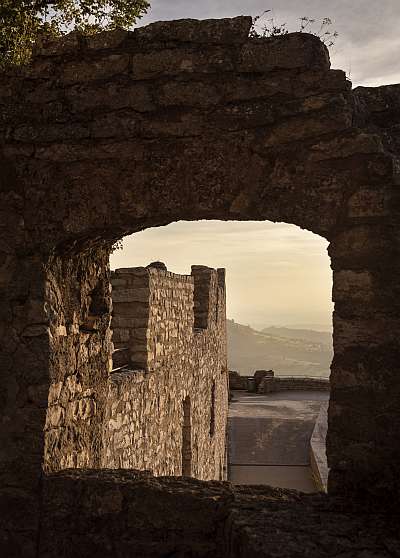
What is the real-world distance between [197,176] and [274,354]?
11331 cm

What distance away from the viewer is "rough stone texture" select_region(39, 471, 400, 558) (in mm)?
2777

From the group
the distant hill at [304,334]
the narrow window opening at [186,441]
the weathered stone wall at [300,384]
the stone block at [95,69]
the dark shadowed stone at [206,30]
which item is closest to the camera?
the dark shadowed stone at [206,30]

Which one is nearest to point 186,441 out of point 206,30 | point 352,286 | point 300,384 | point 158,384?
point 158,384

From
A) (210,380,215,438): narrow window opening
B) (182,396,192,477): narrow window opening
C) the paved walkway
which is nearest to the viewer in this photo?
(182,396,192,477): narrow window opening

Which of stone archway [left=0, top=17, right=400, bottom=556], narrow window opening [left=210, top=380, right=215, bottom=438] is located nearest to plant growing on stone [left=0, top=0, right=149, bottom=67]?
stone archway [left=0, top=17, right=400, bottom=556]

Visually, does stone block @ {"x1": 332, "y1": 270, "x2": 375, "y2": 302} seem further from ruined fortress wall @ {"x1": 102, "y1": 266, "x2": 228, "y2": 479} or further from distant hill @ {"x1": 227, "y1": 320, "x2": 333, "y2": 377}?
distant hill @ {"x1": 227, "y1": 320, "x2": 333, "y2": 377}

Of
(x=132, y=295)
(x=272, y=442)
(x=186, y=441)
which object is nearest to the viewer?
(x=132, y=295)

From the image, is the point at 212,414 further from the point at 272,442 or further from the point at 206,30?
the point at 206,30

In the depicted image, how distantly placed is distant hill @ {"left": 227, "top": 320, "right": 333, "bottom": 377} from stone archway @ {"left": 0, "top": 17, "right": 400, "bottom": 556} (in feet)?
299

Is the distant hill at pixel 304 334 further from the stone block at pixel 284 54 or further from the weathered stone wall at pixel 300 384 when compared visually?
the stone block at pixel 284 54

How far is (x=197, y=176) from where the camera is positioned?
10.8 ft

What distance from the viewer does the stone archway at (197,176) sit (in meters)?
3.09

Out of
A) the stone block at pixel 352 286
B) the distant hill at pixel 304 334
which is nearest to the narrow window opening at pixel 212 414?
the stone block at pixel 352 286

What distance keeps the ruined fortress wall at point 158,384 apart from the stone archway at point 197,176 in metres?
1.65
